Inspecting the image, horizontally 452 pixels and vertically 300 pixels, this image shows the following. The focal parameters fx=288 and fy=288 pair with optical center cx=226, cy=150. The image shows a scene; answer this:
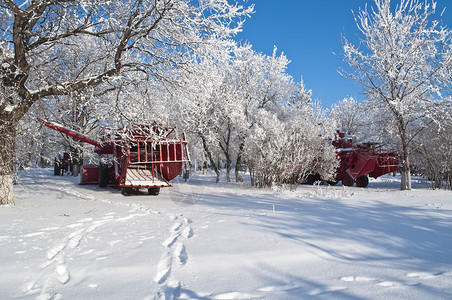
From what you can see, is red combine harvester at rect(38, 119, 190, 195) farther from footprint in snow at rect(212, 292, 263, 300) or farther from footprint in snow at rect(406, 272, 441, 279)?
footprint in snow at rect(406, 272, 441, 279)

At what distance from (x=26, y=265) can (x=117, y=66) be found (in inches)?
220

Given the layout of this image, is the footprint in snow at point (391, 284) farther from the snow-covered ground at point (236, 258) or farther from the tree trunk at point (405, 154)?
the tree trunk at point (405, 154)

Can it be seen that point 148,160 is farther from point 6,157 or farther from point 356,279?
point 356,279

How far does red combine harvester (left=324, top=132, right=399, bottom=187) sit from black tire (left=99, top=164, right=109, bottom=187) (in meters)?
13.7

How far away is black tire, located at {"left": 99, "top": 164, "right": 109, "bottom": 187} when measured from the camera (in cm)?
1439

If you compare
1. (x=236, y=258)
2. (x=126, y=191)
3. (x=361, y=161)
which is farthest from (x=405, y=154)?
(x=236, y=258)

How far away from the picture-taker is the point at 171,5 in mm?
6961

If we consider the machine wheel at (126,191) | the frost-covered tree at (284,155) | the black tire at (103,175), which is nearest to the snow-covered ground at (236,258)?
the machine wheel at (126,191)

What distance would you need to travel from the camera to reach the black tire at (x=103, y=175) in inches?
567

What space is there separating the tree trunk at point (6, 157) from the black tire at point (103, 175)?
699 cm

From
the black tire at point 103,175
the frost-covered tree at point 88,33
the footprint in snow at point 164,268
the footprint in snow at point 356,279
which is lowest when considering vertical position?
the footprint in snow at point 164,268

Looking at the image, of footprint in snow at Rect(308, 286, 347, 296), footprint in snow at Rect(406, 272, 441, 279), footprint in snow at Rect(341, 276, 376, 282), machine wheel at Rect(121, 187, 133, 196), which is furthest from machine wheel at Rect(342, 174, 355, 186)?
footprint in snow at Rect(308, 286, 347, 296)

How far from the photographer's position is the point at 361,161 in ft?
60.5

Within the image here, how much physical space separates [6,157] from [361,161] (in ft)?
59.4
